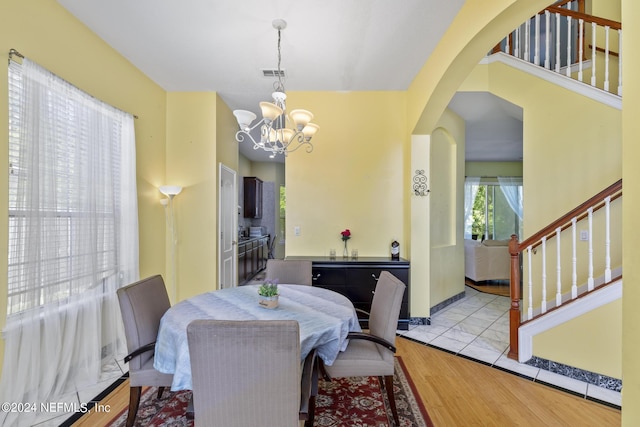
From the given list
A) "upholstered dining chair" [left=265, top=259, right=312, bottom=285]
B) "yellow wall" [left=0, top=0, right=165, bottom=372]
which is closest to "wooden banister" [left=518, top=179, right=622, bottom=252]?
"upholstered dining chair" [left=265, top=259, right=312, bottom=285]

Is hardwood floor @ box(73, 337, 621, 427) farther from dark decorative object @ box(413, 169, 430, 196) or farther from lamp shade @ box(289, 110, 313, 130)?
lamp shade @ box(289, 110, 313, 130)

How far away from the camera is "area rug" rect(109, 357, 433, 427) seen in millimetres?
1851

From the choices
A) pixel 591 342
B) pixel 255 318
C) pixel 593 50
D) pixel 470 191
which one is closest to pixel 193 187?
pixel 255 318

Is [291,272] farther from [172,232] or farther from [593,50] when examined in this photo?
[593,50]

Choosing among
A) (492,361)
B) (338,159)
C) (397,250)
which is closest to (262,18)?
(338,159)

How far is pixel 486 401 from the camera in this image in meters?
2.06

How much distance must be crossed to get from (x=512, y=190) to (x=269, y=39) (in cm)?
739

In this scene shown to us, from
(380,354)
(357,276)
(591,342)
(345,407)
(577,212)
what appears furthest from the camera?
(357,276)

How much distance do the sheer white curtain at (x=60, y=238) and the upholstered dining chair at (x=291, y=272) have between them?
60.7 inches

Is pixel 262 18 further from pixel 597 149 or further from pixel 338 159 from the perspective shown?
pixel 597 149

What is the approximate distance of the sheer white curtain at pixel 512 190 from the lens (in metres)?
7.26

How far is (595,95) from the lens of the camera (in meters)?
2.88

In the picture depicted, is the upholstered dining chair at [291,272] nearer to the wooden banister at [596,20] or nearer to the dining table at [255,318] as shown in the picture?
the dining table at [255,318]

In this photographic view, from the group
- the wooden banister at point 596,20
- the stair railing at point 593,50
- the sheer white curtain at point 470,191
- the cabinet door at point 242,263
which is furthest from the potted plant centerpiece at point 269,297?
the sheer white curtain at point 470,191
